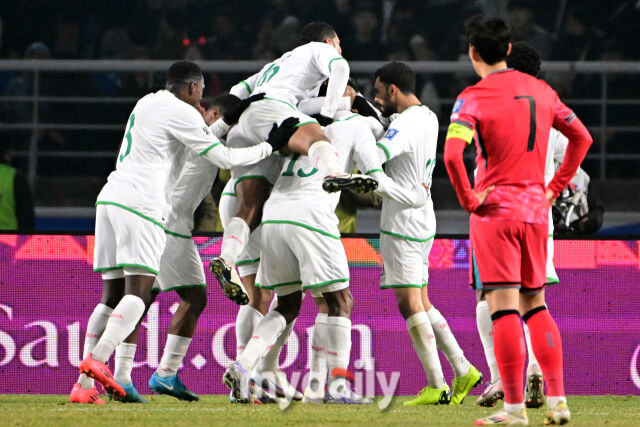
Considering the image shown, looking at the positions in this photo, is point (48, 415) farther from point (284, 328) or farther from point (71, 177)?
point (71, 177)

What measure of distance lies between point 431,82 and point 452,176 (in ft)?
19.2

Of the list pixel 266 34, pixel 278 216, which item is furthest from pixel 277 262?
pixel 266 34

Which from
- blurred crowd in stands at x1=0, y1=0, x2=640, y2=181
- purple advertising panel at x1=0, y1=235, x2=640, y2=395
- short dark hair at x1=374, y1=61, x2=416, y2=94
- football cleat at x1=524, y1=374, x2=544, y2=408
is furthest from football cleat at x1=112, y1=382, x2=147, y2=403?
blurred crowd in stands at x1=0, y1=0, x2=640, y2=181

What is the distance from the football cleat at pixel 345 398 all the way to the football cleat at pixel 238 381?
47 centimetres

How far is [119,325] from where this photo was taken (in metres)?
6.06

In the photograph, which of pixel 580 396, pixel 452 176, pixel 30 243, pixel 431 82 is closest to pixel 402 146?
pixel 452 176

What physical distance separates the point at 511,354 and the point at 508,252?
1.46 ft

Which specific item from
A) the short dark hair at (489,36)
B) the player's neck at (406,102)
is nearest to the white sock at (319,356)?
the player's neck at (406,102)

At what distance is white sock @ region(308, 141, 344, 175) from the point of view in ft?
19.1

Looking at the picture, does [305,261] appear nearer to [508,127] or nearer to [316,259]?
[316,259]

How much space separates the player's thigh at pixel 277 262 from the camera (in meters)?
6.13

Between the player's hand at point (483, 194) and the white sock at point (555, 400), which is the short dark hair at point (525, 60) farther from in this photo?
the white sock at point (555, 400)

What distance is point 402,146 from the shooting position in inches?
260

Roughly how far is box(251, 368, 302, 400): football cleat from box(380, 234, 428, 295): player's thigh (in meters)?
0.86
